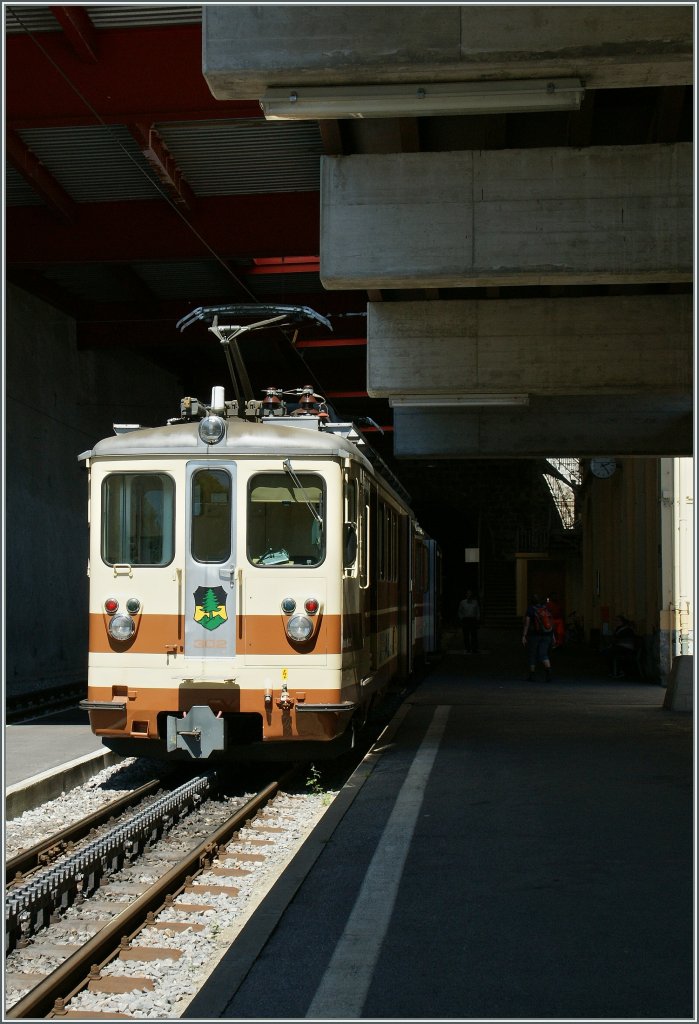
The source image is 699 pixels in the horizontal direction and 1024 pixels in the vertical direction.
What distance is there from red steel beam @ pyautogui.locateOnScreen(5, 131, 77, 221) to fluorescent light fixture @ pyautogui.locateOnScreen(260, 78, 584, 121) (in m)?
8.01

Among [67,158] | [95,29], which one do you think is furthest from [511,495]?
[95,29]

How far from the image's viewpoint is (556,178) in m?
10.1

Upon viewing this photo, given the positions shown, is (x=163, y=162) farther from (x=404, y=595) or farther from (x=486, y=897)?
(x=486, y=897)

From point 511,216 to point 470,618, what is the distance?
63.3ft

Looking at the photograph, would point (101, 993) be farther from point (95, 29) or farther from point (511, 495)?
point (511, 495)

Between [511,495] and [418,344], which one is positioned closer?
[418,344]

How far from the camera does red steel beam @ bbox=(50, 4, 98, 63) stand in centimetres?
1201

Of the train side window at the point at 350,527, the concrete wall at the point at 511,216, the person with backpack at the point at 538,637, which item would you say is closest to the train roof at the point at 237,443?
the train side window at the point at 350,527

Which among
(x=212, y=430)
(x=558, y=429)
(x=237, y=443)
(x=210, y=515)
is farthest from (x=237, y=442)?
(x=558, y=429)

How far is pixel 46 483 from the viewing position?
21094 millimetres

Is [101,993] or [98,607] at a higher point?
[98,607]

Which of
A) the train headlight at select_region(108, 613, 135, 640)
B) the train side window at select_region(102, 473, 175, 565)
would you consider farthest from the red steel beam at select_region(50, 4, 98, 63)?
the train headlight at select_region(108, 613, 135, 640)

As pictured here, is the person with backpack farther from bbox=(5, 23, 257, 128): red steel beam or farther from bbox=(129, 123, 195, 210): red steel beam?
bbox=(5, 23, 257, 128): red steel beam

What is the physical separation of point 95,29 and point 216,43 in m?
5.66
